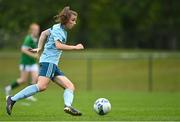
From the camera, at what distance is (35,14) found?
50.9 metres

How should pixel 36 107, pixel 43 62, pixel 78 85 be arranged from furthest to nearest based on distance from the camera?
pixel 78 85, pixel 36 107, pixel 43 62

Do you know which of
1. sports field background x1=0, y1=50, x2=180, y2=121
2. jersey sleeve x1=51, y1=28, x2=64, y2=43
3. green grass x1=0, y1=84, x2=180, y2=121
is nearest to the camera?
green grass x1=0, y1=84, x2=180, y2=121

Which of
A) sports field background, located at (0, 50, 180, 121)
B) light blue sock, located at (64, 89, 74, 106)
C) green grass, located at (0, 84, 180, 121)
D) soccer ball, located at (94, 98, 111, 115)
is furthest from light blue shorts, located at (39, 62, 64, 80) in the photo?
sports field background, located at (0, 50, 180, 121)

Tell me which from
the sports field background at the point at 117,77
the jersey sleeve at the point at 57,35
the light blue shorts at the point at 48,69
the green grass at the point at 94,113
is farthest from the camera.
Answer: the sports field background at the point at 117,77

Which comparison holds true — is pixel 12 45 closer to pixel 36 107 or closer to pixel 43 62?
pixel 36 107

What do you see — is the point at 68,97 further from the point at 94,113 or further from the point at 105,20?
the point at 105,20

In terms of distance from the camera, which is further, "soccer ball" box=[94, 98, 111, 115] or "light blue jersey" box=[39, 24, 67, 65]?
"soccer ball" box=[94, 98, 111, 115]

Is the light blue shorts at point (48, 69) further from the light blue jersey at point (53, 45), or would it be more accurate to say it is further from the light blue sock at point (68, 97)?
the light blue sock at point (68, 97)

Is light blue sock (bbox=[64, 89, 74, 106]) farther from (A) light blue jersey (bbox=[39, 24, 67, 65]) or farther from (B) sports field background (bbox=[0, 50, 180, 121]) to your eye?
(B) sports field background (bbox=[0, 50, 180, 121])

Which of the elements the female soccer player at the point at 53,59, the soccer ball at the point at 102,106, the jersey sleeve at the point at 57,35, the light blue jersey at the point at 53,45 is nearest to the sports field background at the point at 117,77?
the soccer ball at the point at 102,106

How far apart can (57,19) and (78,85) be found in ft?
61.2

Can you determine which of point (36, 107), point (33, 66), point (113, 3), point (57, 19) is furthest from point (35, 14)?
point (57, 19)

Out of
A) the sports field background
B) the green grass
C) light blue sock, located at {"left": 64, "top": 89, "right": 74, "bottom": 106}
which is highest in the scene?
light blue sock, located at {"left": 64, "top": 89, "right": 74, "bottom": 106}

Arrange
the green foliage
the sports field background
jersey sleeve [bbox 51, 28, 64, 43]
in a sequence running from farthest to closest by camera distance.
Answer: the green foliage
the sports field background
jersey sleeve [bbox 51, 28, 64, 43]
